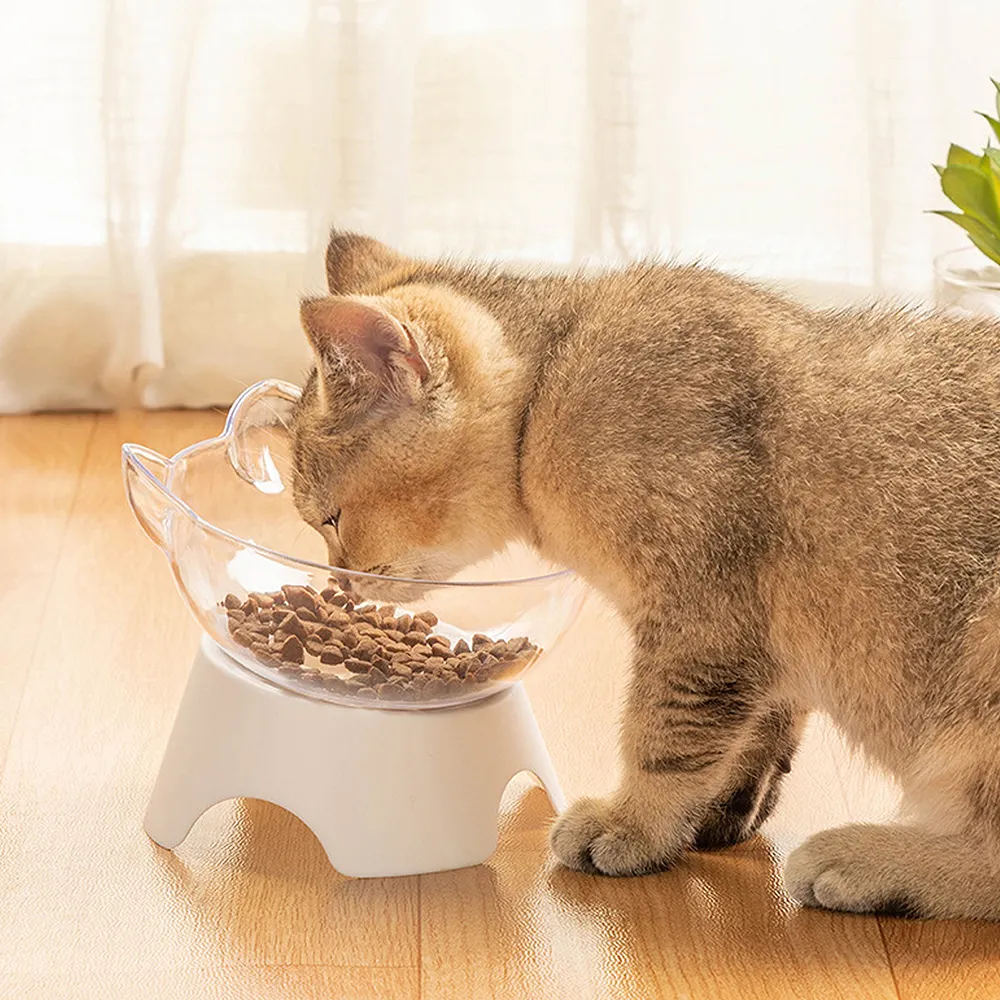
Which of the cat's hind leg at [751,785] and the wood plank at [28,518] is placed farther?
the wood plank at [28,518]

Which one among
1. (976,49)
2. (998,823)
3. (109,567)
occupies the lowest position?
(109,567)

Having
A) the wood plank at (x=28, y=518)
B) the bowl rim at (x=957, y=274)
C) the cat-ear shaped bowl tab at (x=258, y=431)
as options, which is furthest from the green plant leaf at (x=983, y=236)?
the wood plank at (x=28, y=518)

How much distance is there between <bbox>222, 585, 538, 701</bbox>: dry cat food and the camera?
158 cm

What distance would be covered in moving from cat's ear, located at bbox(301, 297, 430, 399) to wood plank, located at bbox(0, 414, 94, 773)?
605 mm

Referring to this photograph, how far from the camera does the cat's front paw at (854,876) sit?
154 cm

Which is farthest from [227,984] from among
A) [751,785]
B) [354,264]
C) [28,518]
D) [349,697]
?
[28,518]

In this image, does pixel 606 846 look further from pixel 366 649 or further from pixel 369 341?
pixel 369 341

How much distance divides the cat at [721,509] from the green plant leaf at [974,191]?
43 cm

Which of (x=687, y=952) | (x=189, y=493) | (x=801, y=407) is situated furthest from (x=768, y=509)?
(x=189, y=493)

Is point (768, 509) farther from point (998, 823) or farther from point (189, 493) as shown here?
point (189, 493)

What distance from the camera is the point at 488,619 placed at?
1624 mm

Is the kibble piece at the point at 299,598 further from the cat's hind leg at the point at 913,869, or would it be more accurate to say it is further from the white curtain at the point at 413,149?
the white curtain at the point at 413,149

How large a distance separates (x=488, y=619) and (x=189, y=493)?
1.30ft

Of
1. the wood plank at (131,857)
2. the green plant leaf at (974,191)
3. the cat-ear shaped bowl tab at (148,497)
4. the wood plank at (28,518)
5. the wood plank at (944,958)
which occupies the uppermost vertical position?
the green plant leaf at (974,191)
